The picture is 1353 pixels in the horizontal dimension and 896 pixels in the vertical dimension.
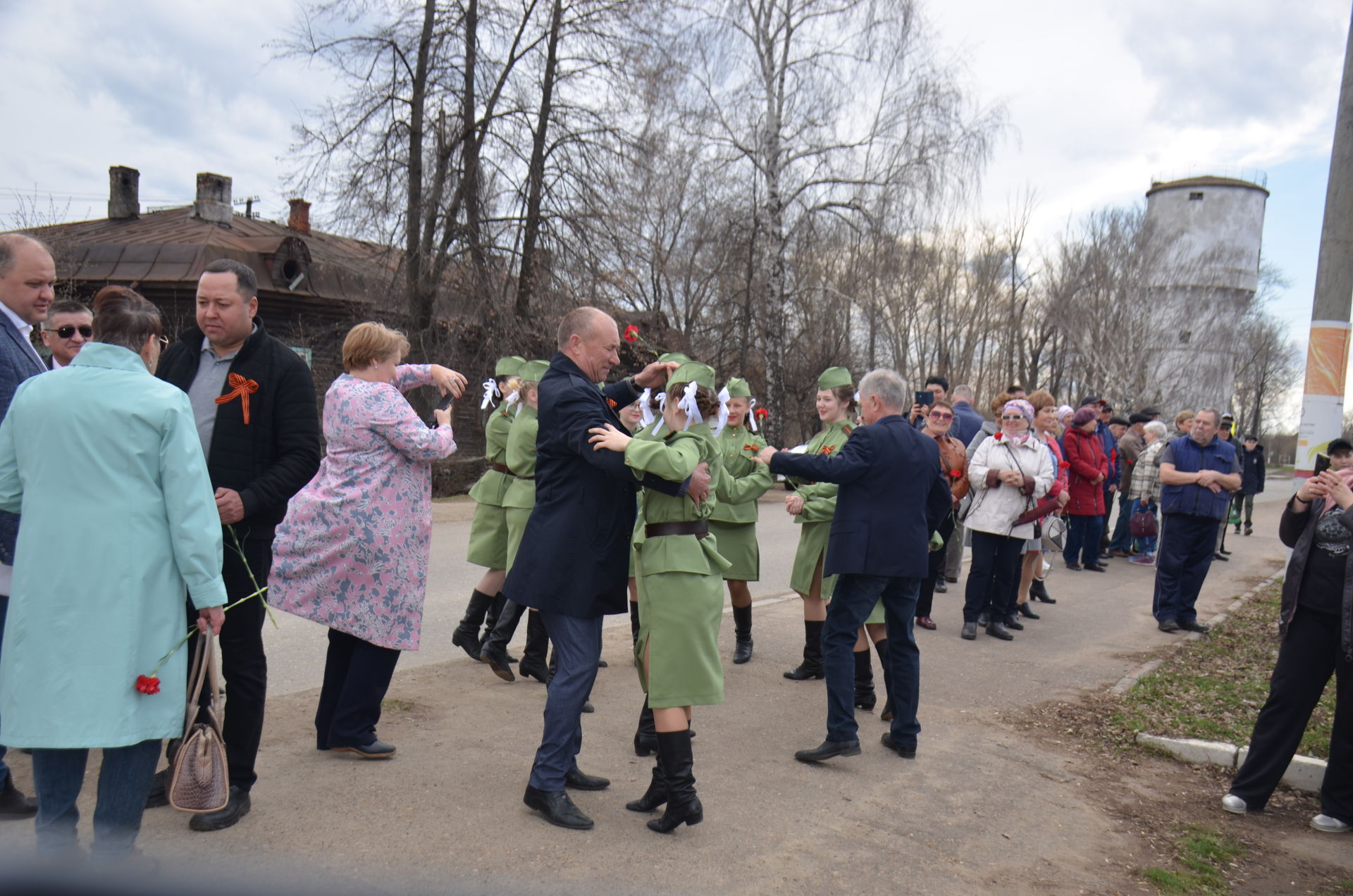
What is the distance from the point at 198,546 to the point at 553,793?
1756mm

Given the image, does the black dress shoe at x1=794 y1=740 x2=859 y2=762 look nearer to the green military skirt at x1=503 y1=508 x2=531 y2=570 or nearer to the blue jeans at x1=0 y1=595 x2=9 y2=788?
the green military skirt at x1=503 y1=508 x2=531 y2=570

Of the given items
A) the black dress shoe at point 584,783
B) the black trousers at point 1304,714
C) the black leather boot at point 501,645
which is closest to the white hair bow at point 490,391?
the black leather boot at point 501,645

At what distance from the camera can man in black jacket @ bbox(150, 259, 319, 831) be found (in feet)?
12.7

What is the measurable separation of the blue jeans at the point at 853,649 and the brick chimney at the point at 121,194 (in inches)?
1232

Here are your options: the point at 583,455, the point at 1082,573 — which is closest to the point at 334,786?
the point at 583,455

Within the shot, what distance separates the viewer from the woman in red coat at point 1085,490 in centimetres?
1137

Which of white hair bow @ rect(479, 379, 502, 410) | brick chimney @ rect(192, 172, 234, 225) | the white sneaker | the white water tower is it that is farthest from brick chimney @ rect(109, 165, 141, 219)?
the white water tower

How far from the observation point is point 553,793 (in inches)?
156

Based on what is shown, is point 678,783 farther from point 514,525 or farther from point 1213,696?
point 1213,696

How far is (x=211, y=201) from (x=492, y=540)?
26593mm

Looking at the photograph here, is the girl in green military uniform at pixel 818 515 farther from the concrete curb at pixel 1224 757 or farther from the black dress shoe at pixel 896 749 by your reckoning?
the concrete curb at pixel 1224 757

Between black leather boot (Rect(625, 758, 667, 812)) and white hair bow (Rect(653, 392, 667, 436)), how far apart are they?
1392 millimetres

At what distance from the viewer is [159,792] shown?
155 inches

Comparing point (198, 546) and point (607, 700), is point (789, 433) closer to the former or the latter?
point (607, 700)
